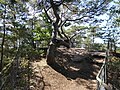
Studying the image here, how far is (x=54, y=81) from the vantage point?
10258 millimetres

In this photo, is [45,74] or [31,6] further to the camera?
[31,6]

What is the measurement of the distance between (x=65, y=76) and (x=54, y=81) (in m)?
1.03

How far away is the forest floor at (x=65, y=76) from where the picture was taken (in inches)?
385

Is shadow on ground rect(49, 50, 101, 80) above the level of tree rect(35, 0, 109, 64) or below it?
below

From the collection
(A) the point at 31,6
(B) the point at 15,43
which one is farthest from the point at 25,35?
(A) the point at 31,6

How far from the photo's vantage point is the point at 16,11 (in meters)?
10.5

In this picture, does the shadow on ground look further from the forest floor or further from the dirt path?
the dirt path

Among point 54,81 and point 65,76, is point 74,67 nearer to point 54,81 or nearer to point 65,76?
point 65,76

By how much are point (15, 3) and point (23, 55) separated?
2962 mm

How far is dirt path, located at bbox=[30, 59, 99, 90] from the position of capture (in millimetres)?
9627

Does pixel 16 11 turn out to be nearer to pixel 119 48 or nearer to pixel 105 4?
pixel 105 4

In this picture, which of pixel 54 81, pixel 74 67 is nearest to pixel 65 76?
pixel 54 81

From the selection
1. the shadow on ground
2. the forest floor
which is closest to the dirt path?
the forest floor

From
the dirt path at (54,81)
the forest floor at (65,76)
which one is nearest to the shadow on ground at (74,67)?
the forest floor at (65,76)
